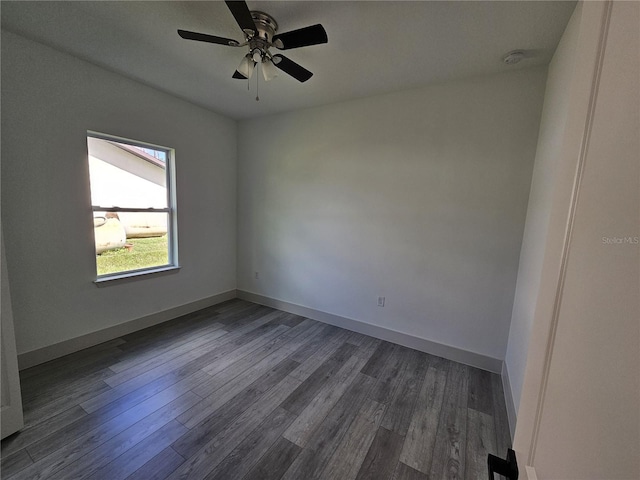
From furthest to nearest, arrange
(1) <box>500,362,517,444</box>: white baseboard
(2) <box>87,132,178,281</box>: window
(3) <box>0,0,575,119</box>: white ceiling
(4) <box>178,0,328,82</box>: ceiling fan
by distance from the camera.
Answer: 1. (2) <box>87,132,178,281</box>: window
2. (1) <box>500,362,517,444</box>: white baseboard
3. (3) <box>0,0,575,119</box>: white ceiling
4. (4) <box>178,0,328,82</box>: ceiling fan

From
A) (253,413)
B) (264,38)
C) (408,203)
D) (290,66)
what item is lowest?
(253,413)

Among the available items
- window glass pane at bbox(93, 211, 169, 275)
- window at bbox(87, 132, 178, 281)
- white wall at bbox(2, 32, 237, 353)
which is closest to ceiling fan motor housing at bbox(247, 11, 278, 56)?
white wall at bbox(2, 32, 237, 353)

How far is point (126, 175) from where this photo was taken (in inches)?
110

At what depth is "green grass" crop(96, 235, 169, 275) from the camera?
269 cm

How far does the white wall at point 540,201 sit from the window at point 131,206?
368 centimetres

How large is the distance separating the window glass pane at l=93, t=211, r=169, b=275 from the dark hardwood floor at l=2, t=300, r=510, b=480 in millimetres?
834

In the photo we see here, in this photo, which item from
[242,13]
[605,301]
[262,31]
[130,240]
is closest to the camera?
[605,301]

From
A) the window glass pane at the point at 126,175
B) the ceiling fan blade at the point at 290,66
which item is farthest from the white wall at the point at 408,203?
the window glass pane at the point at 126,175

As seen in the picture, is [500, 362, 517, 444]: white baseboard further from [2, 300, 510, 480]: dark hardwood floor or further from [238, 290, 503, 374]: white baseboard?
[238, 290, 503, 374]: white baseboard

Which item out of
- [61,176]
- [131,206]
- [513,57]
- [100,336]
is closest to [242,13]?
[513,57]

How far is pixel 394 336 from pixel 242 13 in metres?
3.07

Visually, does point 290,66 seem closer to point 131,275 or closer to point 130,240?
point 130,240

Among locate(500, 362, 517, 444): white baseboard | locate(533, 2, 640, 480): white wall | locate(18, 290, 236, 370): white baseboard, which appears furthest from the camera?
locate(18, 290, 236, 370): white baseboard

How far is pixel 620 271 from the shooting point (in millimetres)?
364
